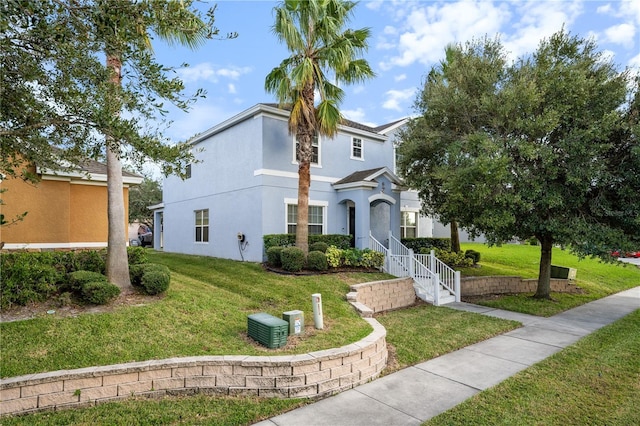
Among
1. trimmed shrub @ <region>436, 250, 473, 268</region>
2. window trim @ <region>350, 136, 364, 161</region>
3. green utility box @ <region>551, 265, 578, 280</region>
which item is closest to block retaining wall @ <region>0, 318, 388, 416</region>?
trimmed shrub @ <region>436, 250, 473, 268</region>

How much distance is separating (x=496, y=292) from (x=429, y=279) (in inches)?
125

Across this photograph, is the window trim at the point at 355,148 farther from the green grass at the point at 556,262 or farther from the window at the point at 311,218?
the green grass at the point at 556,262

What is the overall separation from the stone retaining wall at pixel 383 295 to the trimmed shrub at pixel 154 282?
433 cm

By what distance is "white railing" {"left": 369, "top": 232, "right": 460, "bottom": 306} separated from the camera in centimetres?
1085

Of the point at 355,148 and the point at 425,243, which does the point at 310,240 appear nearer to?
the point at 355,148

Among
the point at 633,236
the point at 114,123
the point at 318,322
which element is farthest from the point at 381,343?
the point at 633,236

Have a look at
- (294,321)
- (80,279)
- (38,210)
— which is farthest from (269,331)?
(38,210)

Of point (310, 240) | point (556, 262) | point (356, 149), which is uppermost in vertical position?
point (356, 149)

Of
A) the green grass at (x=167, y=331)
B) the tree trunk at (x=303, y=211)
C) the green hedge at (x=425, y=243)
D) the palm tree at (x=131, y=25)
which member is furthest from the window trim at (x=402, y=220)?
the palm tree at (x=131, y=25)

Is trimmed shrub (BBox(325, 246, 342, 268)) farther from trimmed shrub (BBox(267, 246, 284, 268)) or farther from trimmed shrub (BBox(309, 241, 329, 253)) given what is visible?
trimmed shrub (BBox(267, 246, 284, 268))

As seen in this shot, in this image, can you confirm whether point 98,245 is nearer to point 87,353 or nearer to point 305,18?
point 87,353

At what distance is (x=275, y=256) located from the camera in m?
12.0

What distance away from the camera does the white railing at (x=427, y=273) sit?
10.9m

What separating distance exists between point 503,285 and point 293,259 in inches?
306
